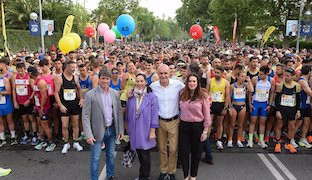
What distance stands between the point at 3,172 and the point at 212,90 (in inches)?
159

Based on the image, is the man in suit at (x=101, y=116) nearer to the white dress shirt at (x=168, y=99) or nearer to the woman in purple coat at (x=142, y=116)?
the woman in purple coat at (x=142, y=116)

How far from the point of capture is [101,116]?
13.3 feet

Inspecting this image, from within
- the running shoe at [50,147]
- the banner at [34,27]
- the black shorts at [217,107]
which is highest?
the banner at [34,27]

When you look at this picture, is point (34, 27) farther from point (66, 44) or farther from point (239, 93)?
point (239, 93)

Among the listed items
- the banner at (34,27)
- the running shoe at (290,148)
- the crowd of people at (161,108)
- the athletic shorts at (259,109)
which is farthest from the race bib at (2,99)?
the banner at (34,27)

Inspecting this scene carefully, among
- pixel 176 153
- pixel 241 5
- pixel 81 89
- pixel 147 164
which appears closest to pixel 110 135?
pixel 147 164

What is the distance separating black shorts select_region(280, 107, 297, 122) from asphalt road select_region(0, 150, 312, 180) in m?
0.75

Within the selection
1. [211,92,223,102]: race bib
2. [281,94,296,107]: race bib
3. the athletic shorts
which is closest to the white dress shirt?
[211,92,223,102]: race bib

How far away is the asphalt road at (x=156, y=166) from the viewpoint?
15.6ft

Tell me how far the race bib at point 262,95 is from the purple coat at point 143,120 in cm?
255

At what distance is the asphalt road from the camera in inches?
187

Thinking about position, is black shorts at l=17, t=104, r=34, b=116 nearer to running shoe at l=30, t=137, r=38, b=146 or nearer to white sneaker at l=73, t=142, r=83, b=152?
running shoe at l=30, t=137, r=38, b=146

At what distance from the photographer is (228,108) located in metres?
5.70

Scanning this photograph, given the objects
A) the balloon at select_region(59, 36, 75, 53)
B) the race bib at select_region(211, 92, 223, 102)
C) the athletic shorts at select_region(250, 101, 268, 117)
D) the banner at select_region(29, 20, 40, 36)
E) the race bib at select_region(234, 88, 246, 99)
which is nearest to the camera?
the race bib at select_region(211, 92, 223, 102)
